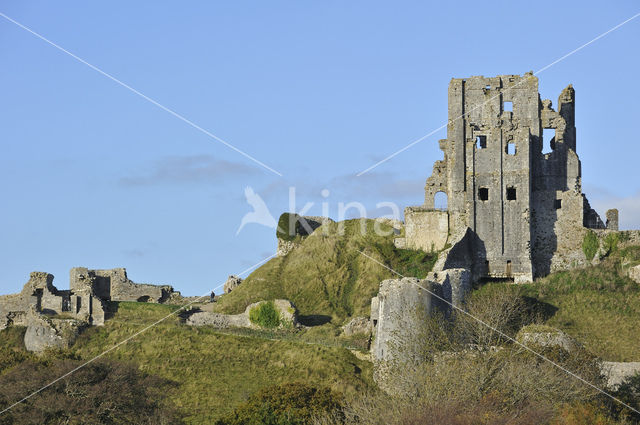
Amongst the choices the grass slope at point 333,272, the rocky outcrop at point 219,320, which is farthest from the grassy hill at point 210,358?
the grass slope at point 333,272

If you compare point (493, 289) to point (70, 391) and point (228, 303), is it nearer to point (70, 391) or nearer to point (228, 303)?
point (228, 303)

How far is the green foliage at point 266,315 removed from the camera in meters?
59.6

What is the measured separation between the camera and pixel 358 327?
5788 cm

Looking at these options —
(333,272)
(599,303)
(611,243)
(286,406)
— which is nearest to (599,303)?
(599,303)

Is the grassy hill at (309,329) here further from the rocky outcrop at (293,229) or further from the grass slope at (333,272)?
the rocky outcrop at (293,229)

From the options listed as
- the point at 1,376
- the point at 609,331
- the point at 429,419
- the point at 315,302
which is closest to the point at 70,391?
the point at 1,376

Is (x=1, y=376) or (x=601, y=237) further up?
(x=601, y=237)

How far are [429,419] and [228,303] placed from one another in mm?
27997

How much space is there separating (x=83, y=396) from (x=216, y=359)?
9.79 meters

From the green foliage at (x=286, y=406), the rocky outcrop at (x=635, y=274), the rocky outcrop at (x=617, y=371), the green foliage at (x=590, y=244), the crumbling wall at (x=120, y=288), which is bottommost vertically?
the green foliage at (x=286, y=406)

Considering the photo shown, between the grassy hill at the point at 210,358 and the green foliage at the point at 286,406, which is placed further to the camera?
the grassy hill at the point at 210,358

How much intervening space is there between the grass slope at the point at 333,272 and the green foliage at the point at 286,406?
14.6m

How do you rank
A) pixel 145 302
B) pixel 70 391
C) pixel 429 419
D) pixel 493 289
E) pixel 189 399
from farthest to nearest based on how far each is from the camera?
1. pixel 145 302
2. pixel 493 289
3. pixel 189 399
4. pixel 70 391
5. pixel 429 419

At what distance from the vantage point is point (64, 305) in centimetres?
6300
